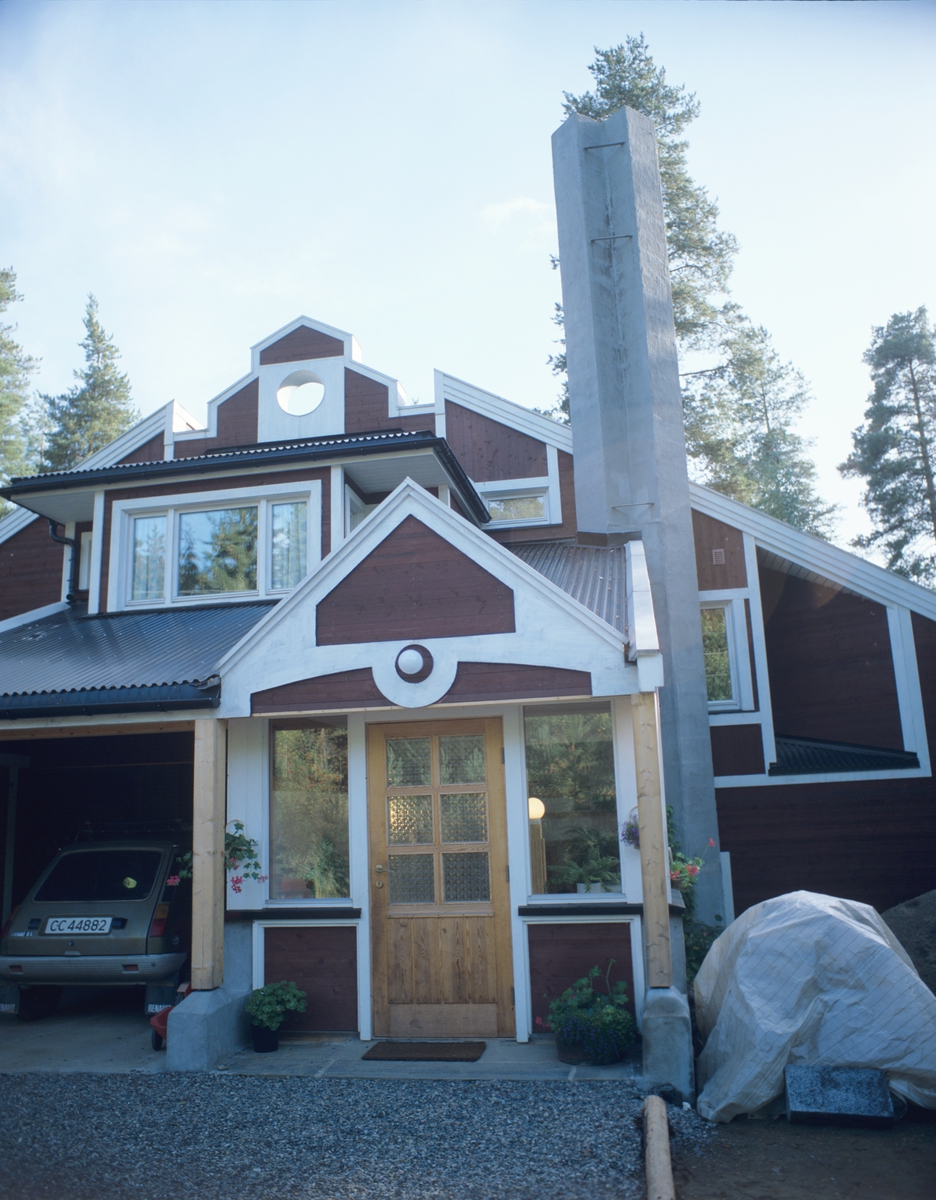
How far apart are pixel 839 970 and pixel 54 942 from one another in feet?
22.5

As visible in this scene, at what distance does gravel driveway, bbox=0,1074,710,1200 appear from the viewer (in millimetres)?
5133

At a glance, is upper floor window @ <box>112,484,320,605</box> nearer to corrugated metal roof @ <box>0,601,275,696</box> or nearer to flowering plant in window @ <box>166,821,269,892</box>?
corrugated metal roof @ <box>0,601,275,696</box>

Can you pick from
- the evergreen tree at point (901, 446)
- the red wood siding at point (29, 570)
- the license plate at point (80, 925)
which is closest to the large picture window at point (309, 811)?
the license plate at point (80, 925)

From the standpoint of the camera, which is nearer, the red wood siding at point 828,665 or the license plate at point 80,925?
the license plate at point 80,925

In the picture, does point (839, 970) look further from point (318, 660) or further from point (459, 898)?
point (318, 660)

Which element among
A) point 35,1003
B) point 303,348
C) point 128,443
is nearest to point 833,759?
point 303,348

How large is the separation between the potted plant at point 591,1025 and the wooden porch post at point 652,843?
41cm

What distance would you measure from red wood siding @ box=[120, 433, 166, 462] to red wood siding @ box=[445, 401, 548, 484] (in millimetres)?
4392

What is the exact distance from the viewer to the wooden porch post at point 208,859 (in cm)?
781

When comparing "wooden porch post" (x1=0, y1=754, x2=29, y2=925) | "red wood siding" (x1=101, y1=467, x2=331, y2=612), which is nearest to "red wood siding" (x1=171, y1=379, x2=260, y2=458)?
"red wood siding" (x1=101, y1=467, x2=331, y2=612)

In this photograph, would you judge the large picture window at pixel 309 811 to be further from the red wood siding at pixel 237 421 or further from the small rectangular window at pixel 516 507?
the red wood siding at pixel 237 421

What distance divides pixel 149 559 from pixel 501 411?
209 inches

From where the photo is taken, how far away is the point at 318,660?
810 cm

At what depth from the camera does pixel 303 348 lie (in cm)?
1388
